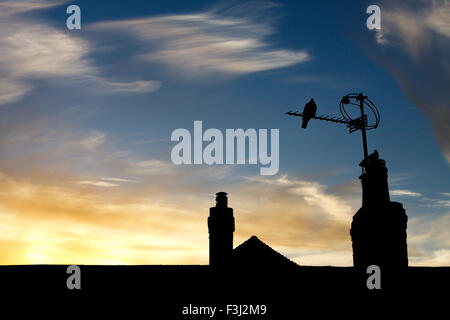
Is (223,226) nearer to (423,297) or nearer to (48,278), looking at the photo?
(48,278)

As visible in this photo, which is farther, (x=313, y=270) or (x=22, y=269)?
(x=313, y=270)

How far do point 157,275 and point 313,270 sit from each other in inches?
190

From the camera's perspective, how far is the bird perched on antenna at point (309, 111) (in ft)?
56.9

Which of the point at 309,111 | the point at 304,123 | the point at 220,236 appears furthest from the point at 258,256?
the point at 309,111

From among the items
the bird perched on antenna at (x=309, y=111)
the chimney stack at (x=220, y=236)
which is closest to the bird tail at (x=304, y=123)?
the bird perched on antenna at (x=309, y=111)

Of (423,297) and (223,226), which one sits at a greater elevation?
(223,226)

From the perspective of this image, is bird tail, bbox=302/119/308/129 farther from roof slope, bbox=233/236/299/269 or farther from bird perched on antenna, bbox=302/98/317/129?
roof slope, bbox=233/236/299/269

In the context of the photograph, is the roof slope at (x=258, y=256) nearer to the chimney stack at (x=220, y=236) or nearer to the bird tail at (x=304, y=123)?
the chimney stack at (x=220, y=236)

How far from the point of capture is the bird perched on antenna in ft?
56.9

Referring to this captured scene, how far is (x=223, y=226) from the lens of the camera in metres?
15.6
